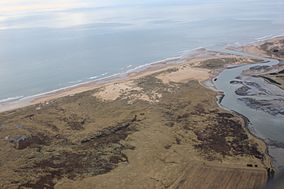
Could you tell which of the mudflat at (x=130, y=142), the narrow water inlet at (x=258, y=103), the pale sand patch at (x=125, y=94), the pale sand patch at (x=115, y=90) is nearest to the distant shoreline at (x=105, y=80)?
the mudflat at (x=130, y=142)

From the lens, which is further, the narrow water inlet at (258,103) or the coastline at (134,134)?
the narrow water inlet at (258,103)

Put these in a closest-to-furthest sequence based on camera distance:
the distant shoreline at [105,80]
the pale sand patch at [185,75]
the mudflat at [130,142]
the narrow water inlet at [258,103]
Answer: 1. the mudflat at [130,142]
2. the narrow water inlet at [258,103]
3. the distant shoreline at [105,80]
4. the pale sand patch at [185,75]

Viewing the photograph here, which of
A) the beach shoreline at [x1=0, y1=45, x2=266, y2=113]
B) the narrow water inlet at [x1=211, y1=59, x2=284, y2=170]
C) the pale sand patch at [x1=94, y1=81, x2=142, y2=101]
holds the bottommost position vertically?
the narrow water inlet at [x1=211, y1=59, x2=284, y2=170]

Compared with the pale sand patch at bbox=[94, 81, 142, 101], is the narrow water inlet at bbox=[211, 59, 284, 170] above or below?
below

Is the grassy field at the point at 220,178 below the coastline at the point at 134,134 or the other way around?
below

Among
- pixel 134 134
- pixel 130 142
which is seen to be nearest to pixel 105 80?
pixel 134 134

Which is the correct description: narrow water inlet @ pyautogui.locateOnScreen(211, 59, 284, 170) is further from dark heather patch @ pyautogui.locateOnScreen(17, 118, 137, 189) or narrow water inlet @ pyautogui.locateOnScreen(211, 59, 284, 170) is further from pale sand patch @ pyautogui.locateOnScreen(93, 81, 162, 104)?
dark heather patch @ pyautogui.locateOnScreen(17, 118, 137, 189)

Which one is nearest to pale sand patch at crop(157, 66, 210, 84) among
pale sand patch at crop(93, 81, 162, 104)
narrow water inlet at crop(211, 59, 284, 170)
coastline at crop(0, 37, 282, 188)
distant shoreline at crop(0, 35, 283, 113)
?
coastline at crop(0, 37, 282, 188)

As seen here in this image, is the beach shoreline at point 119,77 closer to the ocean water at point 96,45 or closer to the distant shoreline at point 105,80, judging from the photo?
the distant shoreline at point 105,80
